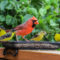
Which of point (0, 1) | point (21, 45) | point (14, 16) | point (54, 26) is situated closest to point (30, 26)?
point (21, 45)

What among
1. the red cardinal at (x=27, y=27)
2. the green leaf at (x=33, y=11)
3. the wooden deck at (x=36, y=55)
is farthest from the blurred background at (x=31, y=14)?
the wooden deck at (x=36, y=55)

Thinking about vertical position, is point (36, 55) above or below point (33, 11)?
below

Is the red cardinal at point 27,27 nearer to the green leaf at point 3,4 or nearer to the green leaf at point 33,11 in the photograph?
the green leaf at point 33,11

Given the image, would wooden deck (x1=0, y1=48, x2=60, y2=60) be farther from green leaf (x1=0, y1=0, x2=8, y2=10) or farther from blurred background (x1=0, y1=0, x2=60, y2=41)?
green leaf (x1=0, y1=0, x2=8, y2=10)

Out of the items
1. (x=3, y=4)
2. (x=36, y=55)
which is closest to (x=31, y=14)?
(x=3, y=4)

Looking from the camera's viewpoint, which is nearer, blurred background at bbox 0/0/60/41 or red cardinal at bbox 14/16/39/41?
red cardinal at bbox 14/16/39/41

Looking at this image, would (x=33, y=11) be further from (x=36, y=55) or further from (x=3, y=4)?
(x=36, y=55)

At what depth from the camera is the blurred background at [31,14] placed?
150 centimetres

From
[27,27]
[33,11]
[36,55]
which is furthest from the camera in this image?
[33,11]

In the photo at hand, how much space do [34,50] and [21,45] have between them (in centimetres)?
5

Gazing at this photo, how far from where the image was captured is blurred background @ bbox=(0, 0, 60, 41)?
1.50m

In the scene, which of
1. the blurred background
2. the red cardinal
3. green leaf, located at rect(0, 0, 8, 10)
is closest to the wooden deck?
the red cardinal

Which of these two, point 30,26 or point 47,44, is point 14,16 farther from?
point 47,44

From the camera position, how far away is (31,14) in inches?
61.8
